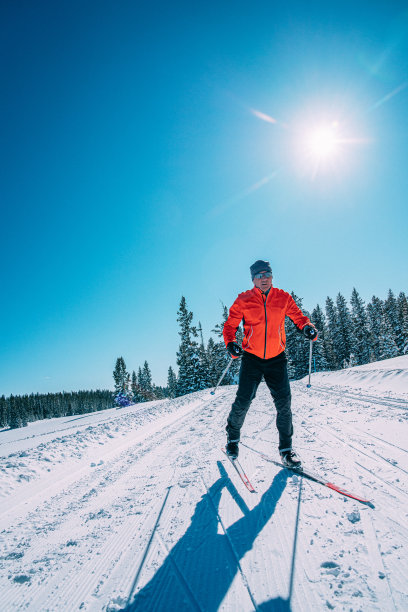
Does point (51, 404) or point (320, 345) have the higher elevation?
point (320, 345)

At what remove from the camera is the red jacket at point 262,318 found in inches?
138

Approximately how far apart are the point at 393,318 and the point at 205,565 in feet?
193

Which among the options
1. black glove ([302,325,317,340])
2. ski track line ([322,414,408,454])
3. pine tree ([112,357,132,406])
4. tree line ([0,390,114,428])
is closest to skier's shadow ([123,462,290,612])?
ski track line ([322,414,408,454])

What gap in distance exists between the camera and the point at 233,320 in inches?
152

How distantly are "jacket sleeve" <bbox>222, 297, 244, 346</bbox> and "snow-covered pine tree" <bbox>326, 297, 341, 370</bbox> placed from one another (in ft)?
156

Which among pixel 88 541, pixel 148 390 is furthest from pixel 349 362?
pixel 88 541

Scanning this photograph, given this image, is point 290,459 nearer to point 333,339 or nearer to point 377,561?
point 377,561

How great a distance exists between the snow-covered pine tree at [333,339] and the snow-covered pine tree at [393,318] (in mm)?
8416

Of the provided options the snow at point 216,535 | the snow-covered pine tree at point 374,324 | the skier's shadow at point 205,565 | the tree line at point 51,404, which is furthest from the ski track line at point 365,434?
the tree line at point 51,404

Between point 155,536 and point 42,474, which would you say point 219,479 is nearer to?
point 155,536

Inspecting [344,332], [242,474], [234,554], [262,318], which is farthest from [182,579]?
[344,332]

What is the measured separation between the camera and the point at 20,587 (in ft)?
5.59

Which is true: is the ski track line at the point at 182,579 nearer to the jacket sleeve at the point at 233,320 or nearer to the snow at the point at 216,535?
the snow at the point at 216,535

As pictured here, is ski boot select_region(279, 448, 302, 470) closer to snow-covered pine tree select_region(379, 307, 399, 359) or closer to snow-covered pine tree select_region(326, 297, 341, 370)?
snow-covered pine tree select_region(326, 297, 341, 370)
